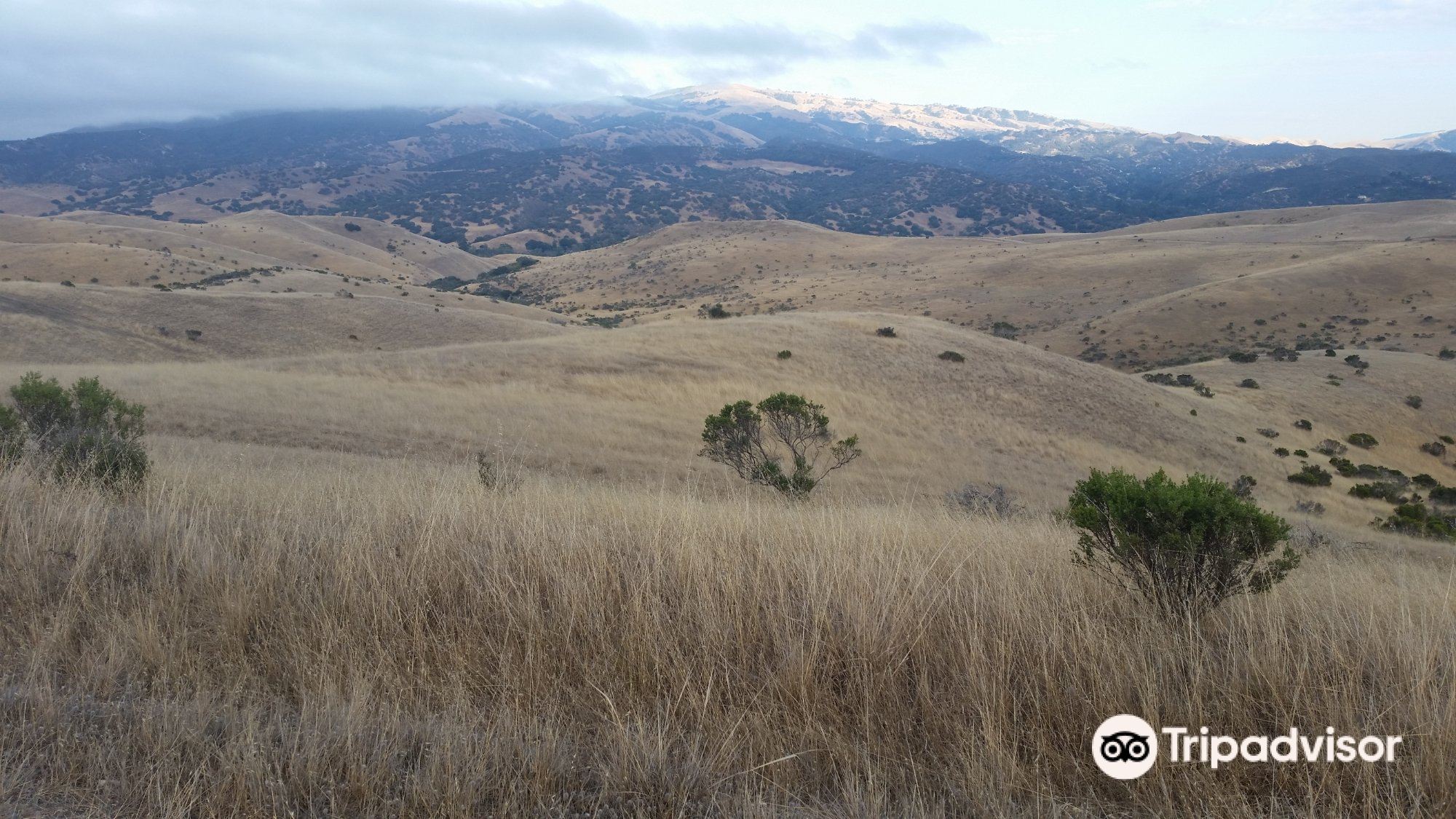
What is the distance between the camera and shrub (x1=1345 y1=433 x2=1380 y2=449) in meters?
33.4

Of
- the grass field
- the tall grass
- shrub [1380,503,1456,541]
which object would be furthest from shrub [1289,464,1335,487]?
the tall grass

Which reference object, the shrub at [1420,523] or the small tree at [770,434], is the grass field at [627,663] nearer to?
the small tree at [770,434]

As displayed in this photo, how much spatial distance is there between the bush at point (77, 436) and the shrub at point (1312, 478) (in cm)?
3447

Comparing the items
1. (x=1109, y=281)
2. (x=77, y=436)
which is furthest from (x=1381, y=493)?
(x=1109, y=281)

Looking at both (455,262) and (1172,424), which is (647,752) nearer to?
(1172,424)

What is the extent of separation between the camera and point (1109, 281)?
79.1 m

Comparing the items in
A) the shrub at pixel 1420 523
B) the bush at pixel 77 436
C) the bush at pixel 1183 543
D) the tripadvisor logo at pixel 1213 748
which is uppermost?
the bush at pixel 1183 543

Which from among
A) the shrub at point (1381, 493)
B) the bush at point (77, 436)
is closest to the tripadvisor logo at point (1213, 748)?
the bush at point (77, 436)

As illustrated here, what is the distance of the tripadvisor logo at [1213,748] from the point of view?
248cm

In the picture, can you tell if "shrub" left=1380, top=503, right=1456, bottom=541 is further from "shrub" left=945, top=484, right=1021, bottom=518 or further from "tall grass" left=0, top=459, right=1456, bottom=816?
"tall grass" left=0, top=459, right=1456, bottom=816

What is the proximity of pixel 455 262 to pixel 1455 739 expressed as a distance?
145167 mm

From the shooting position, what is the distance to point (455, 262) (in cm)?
13362

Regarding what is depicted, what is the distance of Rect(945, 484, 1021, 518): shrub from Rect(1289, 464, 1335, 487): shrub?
15653mm

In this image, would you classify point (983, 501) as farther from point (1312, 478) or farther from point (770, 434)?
point (1312, 478)
